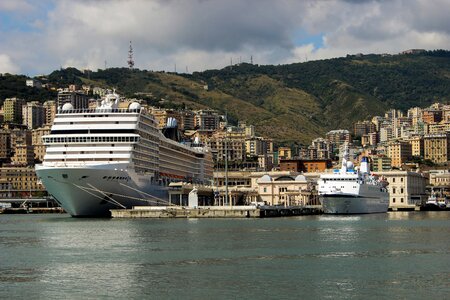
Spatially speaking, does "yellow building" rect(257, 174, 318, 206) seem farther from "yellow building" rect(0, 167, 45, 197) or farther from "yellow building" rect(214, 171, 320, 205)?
"yellow building" rect(0, 167, 45, 197)

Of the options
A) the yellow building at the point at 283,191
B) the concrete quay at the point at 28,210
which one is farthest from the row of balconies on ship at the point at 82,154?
the concrete quay at the point at 28,210

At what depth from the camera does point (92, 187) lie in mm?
79875

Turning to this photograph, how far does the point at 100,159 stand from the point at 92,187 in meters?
3.27

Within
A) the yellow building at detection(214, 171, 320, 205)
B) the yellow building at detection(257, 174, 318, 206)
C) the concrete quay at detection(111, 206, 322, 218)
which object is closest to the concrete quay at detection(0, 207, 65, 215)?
the yellow building at detection(214, 171, 320, 205)

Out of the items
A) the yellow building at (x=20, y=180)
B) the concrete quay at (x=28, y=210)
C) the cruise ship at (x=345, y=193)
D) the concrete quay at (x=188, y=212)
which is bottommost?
the concrete quay at (x=28, y=210)

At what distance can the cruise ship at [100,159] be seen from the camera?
79.3 m

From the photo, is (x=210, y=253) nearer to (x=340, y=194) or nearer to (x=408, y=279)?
(x=408, y=279)

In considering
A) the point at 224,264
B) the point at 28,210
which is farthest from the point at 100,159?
the point at 28,210

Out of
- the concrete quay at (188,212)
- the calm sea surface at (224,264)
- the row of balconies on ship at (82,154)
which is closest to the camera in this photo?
the calm sea surface at (224,264)

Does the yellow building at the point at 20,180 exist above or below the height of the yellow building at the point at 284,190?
above

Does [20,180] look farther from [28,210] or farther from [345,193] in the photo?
[345,193]

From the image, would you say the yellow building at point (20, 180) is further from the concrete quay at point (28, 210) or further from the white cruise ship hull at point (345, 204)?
the white cruise ship hull at point (345, 204)

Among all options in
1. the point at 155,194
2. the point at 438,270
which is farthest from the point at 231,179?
the point at 438,270

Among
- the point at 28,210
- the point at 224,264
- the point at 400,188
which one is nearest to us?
the point at 224,264
